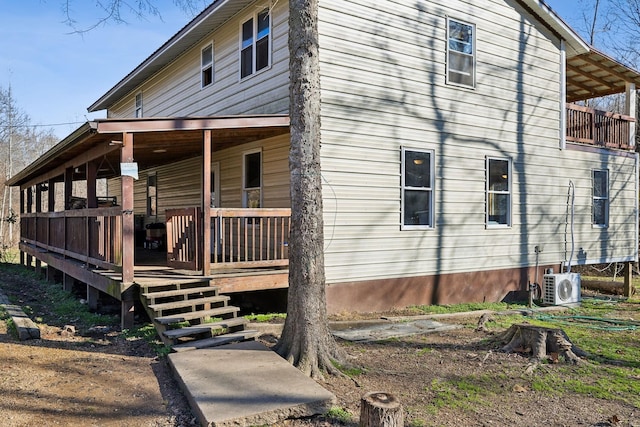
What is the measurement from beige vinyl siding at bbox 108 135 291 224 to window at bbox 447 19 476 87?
4.18m

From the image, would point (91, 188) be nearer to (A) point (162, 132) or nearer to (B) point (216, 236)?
(A) point (162, 132)

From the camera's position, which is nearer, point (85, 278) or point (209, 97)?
point (85, 278)

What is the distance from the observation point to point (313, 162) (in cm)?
559

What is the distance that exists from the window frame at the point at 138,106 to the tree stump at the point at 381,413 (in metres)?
15.3

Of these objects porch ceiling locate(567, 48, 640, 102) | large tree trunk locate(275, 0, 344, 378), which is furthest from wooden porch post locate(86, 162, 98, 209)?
porch ceiling locate(567, 48, 640, 102)

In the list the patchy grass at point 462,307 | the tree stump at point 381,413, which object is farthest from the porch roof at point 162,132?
the tree stump at point 381,413

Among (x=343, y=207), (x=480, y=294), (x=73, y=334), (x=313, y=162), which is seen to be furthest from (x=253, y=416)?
(x=480, y=294)

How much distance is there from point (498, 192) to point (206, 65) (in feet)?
25.4

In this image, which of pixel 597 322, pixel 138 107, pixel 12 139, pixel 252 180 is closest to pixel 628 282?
pixel 597 322

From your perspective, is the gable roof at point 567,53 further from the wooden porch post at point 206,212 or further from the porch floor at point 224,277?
the porch floor at point 224,277

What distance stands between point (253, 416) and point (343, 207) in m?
5.19

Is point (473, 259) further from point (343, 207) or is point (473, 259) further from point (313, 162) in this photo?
point (313, 162)

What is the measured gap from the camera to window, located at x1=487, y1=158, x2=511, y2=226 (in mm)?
11234

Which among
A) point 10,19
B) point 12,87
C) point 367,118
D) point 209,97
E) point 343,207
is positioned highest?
point 12,87
